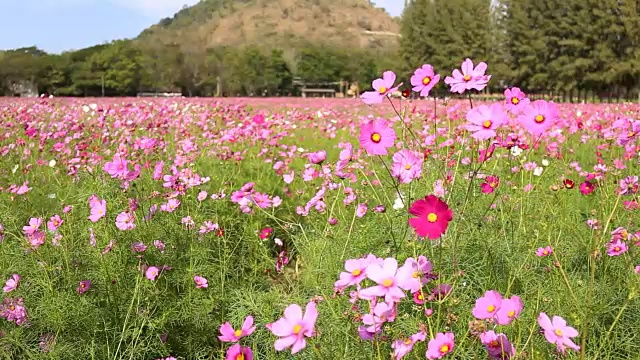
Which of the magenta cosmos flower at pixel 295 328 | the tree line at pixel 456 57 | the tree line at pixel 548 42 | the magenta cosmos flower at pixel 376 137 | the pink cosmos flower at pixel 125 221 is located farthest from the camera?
the tree line at pixel 456 57

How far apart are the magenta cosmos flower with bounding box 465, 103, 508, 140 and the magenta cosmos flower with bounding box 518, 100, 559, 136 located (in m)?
0.07

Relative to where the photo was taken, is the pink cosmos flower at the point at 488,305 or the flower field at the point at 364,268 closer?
the pink cosmos flower at the point at 488,305

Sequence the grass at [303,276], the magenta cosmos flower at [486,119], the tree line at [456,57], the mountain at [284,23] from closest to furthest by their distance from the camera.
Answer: the magenta cosmos flower at [486,119], the grass at [303,276], the tree line at [456,57], the mountain at [284,23]

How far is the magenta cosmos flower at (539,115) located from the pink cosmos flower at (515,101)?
0.06 feet

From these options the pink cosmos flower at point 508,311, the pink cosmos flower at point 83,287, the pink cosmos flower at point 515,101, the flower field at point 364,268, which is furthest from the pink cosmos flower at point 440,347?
the pink cosmos flower at point 83,287

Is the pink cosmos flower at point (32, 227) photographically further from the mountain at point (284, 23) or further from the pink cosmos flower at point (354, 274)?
the mountain at point (284, 23)

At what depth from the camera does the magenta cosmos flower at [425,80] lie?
1.43 m

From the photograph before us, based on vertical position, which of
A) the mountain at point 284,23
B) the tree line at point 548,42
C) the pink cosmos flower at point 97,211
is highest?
the mountain at point 284,23

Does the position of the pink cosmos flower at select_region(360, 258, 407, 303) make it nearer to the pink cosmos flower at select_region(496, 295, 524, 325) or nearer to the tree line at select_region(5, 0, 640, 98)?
the pink cosmos flower at select_region(496, 295, 524, 325)

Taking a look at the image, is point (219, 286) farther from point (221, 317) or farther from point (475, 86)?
point (475, 86)

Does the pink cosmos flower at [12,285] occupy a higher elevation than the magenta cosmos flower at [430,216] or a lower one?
lower

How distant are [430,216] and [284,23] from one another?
14986 cm

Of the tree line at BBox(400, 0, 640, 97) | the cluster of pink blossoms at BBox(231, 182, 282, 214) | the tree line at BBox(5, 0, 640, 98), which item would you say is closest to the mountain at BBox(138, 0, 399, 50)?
the tree line at BBox(5, 0, 640, 98)

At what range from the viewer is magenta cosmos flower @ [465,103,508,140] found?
125 cm
